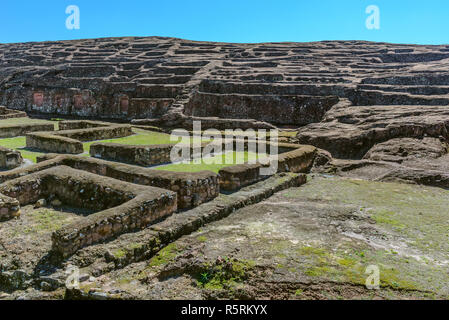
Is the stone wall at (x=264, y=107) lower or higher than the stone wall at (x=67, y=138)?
higher

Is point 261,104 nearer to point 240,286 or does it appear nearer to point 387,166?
point 387,166

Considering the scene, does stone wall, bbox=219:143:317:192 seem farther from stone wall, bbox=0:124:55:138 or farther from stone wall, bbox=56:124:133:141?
stone wall, bbox=0:124:55:138

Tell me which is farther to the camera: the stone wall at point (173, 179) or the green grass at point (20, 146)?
the green grass at point (20, 146)

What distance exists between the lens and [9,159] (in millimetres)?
12656

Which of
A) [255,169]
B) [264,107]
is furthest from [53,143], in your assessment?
[264,107]

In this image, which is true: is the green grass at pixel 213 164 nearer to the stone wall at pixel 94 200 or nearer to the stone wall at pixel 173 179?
the stone wall at pixel 173 179

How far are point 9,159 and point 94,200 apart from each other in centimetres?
556

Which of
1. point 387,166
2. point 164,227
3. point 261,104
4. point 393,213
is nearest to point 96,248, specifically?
point 164,227

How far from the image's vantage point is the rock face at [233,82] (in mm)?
24406

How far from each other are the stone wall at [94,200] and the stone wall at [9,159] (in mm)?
3468

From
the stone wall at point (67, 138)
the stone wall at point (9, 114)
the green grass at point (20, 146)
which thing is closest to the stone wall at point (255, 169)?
the green grass at point (20, 146)

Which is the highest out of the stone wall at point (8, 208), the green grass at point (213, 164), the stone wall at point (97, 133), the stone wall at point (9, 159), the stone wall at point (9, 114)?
the stone wall at point (9, 114)

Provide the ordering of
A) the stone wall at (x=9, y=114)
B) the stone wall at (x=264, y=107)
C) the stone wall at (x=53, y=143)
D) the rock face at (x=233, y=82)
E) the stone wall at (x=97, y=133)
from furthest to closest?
the stone wall at (x=9, y=114) → the rock face at (x=233, y=82) → the stone wall at (x=264, y=107) → the stone wall at (x=97, y=133) → the stone wall at (x=53, y=143)

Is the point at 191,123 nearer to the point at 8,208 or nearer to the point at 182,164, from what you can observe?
the point at 182,164
